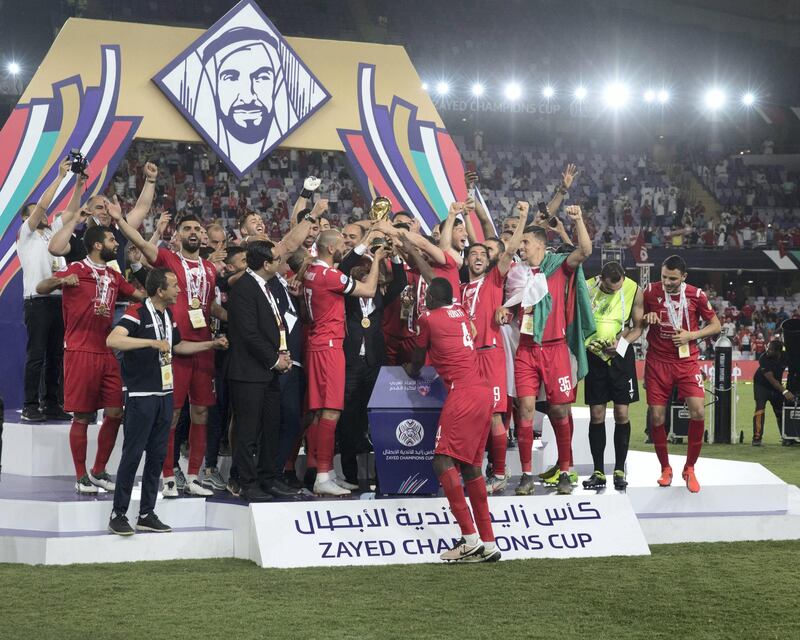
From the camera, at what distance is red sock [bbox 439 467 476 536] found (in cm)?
758

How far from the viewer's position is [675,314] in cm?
941

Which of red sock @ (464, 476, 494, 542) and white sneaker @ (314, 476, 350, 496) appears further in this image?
white sneaker @ (314, 476, 350, 496)

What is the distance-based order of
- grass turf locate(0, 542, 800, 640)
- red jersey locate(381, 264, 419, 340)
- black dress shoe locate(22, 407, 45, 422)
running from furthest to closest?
black dress shoe locate(22, 407, 45, 422)
red jersey locate(381, 264, 419, 340)
grass turf locate(0, 542, 800, 640)

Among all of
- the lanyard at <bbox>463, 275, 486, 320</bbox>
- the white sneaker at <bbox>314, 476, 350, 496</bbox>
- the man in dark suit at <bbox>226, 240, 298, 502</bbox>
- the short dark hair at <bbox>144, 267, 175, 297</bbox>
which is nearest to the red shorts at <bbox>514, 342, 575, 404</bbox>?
the lanyard at <bbox>463, 275, 486, 320</bbox>

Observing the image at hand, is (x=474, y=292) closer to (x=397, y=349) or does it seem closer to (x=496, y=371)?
(x=496, y=371)

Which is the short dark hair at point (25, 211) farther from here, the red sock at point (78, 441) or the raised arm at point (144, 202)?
the red sock at point (78, 441)

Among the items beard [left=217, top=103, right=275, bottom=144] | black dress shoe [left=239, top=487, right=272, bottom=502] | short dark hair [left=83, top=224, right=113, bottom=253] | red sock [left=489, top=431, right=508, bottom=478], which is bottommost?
black dress shoe [left=239, top=487, right=272, bottom=502]

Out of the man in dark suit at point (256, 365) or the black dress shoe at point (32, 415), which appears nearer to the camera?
the man in dark suit at point (256, 365)

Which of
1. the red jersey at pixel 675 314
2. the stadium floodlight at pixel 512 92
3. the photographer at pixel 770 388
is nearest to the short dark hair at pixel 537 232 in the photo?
the red jersey at pixel 675 314

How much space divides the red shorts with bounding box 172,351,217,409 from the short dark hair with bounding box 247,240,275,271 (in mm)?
809

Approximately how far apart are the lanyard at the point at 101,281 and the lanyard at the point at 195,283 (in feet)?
1.91

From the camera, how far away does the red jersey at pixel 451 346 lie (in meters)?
7.75

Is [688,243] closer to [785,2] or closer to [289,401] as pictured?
[785,2]

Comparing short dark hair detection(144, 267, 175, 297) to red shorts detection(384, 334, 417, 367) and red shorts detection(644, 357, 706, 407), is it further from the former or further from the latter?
red shorts detection(644, 357, 706, 407)
